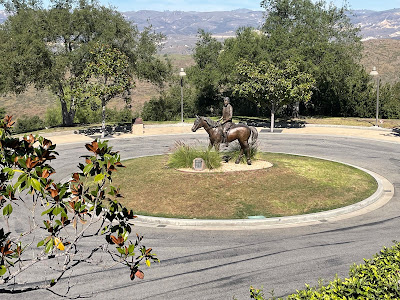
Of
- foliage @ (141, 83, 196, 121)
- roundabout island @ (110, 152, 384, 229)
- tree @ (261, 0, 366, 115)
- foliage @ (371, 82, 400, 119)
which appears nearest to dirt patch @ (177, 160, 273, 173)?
roundabout island @ (110, 152, 384, 229)

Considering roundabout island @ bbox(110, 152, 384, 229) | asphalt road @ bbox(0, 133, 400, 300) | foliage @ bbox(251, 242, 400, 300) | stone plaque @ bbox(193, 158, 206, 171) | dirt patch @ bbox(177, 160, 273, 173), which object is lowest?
asphalt road @ bbox(0, 133, 400, 300)

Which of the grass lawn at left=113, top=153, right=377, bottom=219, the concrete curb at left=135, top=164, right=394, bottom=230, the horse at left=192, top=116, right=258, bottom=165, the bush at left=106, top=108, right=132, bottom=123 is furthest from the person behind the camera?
the bush at left=106, top=108, right=132, bottom=123

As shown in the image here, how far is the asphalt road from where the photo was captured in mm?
8547

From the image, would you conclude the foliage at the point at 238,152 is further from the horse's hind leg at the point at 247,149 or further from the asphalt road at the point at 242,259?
the asphalt road at the point at 242,259

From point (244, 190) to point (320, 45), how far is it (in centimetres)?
2579

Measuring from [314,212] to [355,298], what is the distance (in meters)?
8.04

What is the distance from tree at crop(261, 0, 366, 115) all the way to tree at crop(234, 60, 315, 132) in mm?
2561

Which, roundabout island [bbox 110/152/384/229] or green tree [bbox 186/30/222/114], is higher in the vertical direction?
green tree [bbox 186/30/222/114]

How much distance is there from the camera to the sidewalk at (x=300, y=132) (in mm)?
30378

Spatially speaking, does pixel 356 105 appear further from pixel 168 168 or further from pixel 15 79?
pixel 15 79

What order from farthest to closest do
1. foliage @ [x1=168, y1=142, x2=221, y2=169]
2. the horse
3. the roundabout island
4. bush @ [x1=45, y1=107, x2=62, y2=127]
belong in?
bush @ [x1=45, y1=107, x2=62, y2=127], the horse, foliage @ [x1=168, y1=142, x2=221, y2=169], the roundabout island

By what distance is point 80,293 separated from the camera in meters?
8.38

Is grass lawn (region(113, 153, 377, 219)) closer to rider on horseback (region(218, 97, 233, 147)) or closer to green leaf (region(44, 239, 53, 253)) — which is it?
rider on horseback (region(218, 97, 233, 147))

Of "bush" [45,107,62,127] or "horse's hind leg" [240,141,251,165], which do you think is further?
"bush" [45,107,62,127]
